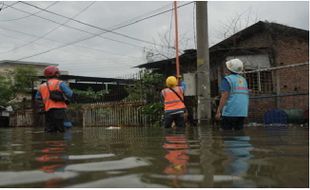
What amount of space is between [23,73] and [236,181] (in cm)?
2772

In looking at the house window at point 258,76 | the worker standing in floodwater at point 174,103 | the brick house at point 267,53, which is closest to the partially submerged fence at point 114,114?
the brick house at point 267,53

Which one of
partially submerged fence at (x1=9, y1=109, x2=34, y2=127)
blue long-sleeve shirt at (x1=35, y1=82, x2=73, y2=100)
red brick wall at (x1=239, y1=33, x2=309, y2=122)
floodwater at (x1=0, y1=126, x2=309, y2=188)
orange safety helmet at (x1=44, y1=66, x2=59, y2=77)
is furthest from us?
partially submerged fence at (x1=9, y1=109, x2=34, y2=127)

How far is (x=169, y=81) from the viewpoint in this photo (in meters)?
9.52

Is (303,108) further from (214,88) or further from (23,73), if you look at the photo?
(23,73)

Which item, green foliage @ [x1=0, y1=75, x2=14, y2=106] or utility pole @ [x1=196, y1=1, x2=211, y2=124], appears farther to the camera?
green foliage @ [x1=0, y1=75, x2=14, y2=106]

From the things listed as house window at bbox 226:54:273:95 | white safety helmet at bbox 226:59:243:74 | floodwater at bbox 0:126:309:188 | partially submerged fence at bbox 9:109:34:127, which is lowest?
floodwater at bbox 0:126:309:188

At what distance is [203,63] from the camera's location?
1179cm

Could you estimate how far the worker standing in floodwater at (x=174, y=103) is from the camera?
9391 mm

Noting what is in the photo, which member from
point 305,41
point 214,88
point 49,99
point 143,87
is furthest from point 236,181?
point 305,41

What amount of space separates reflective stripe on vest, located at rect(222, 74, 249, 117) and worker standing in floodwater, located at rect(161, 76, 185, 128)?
1992mm

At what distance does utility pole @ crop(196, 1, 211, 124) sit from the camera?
11.8m

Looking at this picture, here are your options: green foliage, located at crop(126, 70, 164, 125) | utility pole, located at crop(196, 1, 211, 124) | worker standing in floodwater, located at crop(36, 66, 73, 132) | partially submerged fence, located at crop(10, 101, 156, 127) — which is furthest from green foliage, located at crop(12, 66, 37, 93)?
worker standing in floodwater, located at crop(36, 66, 73, 132)

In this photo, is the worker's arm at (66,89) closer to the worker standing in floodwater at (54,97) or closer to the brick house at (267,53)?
the worker standing in floodwater at (54,97)

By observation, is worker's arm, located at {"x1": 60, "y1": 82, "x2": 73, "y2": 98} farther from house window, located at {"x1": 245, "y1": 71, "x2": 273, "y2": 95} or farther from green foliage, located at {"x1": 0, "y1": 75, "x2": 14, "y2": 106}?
green foliage, located at {"x1": 0, "y1": 75, "x2": 14, "y2": 106}
